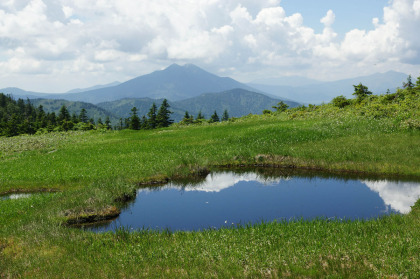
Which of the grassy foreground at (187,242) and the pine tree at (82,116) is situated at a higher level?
the pine tree at (82,116)

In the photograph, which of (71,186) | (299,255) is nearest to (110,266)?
(299,255)

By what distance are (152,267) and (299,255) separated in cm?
415

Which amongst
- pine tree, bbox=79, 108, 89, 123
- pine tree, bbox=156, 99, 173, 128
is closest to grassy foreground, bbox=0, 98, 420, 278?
pine tree, bbox=156, 99, 173, 128

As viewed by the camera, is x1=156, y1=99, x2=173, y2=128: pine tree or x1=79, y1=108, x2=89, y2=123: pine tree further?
x1=79, y1=108, x2=89, y2=123: pine tree

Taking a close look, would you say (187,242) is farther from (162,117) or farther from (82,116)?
(82,116)

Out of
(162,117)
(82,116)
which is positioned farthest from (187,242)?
(82,116)

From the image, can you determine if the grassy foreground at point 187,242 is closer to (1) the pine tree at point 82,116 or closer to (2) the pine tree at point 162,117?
(2) the pine tree at point 162,117

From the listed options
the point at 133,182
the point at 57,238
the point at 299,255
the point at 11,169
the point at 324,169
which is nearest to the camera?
the point at 299,255

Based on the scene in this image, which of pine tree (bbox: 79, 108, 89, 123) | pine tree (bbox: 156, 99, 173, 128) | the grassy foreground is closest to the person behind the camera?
the grassy foreground

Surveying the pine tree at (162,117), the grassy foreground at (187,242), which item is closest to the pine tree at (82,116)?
the pine tree at (162,117)

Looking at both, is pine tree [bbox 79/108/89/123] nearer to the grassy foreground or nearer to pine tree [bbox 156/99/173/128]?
pine tree [bbox 156/99/173/128]

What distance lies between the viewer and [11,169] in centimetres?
2547

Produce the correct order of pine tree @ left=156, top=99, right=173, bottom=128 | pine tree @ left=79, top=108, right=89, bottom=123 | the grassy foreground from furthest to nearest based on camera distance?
pine tree @ left=79, top=108, right=89, bottom=123 → pine tree @ left=156, top=99, right=173, bottom=128 → the grassy foreground

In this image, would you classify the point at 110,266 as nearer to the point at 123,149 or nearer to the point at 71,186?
the point at 71,186
